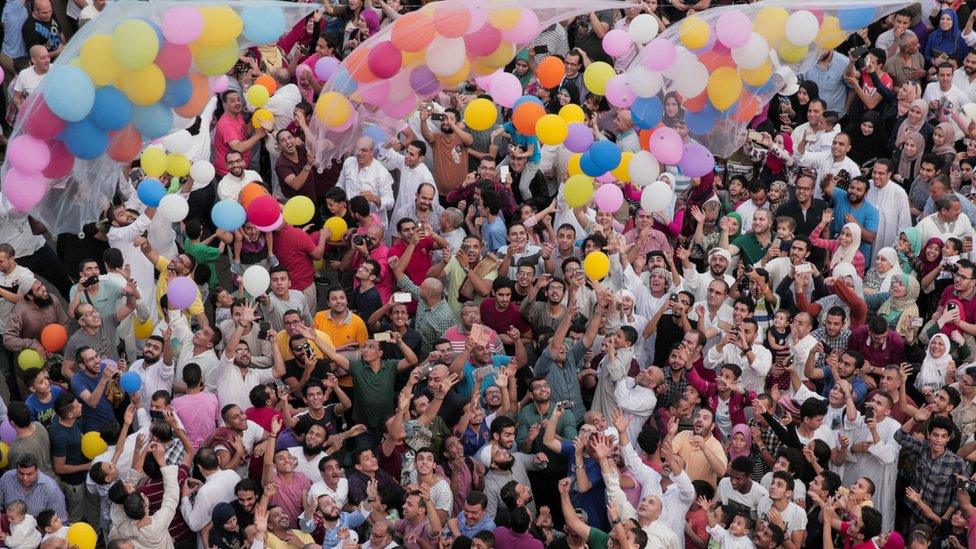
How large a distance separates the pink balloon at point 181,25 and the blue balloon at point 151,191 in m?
2.30

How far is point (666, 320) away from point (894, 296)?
1.60 meters

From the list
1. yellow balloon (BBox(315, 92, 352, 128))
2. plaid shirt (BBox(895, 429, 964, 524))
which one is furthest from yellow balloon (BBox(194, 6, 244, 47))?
plaid shirt (BBox(895, 429, 964, 524))

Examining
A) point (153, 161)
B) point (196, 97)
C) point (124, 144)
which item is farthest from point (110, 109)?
point (153, 161)

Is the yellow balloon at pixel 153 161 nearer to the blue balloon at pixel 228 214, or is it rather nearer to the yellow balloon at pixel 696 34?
the blue balloon at pixel 228 214

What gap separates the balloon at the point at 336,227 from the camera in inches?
543

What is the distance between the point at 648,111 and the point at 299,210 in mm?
2686

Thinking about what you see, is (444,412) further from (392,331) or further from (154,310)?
(154,310)

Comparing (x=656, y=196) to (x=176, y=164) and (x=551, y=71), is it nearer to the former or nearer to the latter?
(x=551, y=71)

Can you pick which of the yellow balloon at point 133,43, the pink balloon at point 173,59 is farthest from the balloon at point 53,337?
the yellow balloon at point 133,43

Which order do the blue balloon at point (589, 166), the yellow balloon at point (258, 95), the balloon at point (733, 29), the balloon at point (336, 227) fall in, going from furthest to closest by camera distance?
the yellow balloon at point (258, 95)
the balloon at point (336, 227)
the blue balloon at point (589, 166)
the balloon at point (733, 29)

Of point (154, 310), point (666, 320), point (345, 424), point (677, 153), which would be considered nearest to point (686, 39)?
point (677, 153)

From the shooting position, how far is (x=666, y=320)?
13.3 metres

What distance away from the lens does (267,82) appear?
14680mm

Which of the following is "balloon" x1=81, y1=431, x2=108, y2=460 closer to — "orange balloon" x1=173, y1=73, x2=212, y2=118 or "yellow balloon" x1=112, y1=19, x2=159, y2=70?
"orange balloon" x1=173, y1=73, x2=212, y2=118
